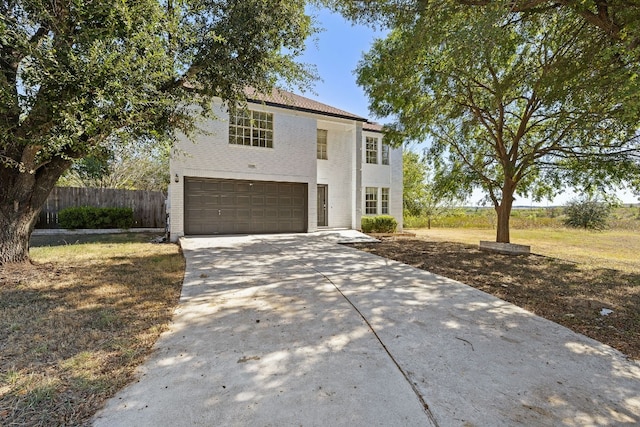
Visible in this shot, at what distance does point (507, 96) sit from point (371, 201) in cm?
836

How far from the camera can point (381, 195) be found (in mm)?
17141

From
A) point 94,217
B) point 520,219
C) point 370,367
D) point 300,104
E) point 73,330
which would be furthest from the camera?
point 520,219

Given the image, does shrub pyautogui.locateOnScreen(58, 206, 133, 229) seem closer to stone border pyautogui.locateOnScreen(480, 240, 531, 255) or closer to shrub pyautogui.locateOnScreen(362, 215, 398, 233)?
shrub pyautogui.locateOnScreen(362, 215, 398, 233)

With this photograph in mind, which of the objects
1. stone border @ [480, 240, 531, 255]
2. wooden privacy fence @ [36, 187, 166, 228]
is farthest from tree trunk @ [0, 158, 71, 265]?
stone border @ [480, 240, 531, 255]

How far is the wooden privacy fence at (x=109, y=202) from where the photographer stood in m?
13.5

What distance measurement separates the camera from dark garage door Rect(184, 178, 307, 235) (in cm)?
1211

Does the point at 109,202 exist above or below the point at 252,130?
below

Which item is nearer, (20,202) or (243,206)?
(20,202)

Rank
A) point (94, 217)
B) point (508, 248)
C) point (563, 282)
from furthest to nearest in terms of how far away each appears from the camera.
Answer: point (94, 217)
point (508, 248)
point (563, 282)

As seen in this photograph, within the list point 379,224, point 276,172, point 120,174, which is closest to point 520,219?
point 379,224

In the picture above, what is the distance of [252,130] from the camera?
1291cm

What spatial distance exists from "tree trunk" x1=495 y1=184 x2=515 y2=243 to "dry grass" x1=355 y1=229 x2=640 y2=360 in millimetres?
1021

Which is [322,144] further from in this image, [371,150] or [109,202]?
[109,202]

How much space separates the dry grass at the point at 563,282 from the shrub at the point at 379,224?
5.02m
